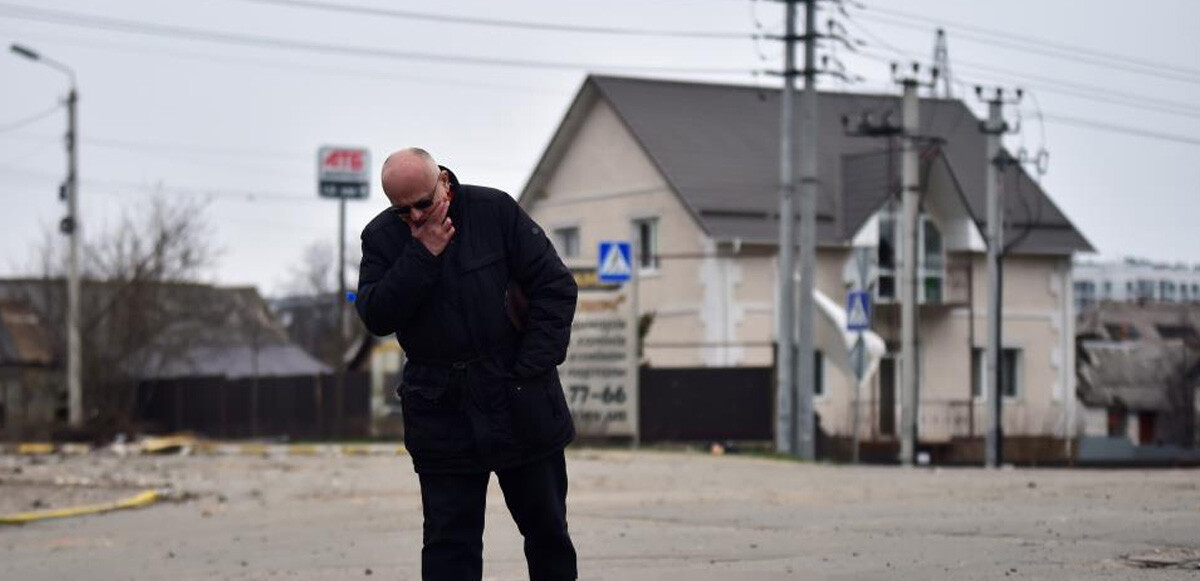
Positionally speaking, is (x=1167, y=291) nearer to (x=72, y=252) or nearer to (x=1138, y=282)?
(x=1138, y=282)

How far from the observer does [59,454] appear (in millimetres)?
34250

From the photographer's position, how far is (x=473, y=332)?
6.22m

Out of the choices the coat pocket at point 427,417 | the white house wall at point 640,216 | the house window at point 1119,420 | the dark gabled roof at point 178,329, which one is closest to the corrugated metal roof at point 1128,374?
the house window at point 1119,420

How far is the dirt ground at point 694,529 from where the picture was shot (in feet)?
31.1

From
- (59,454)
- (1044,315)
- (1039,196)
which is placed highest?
(1039,196)

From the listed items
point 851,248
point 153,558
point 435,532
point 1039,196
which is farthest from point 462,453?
point 1039,196

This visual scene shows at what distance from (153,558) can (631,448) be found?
19314mm

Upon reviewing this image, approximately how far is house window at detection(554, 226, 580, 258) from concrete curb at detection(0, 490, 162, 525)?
29.6m

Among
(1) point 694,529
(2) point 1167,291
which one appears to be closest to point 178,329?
(2) point 1167,291

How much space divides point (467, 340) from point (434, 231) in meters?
0.38

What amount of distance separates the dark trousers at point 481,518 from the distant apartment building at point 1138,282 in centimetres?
4867

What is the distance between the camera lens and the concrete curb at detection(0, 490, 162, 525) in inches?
619

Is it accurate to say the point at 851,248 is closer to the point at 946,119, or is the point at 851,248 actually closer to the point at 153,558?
the point at 946,119

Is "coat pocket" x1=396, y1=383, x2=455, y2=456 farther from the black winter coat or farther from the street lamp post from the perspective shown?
the street lamp post
